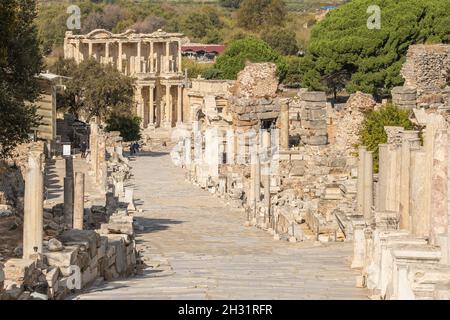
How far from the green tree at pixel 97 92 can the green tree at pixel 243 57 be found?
775 inches

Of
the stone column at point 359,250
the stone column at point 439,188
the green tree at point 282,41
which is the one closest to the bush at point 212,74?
the green tree at point 282,41

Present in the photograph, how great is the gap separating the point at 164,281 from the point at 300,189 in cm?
2238

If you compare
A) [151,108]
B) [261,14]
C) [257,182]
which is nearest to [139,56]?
[151,108]

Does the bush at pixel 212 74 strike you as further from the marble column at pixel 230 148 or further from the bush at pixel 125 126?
the marble column at pixel 230 148

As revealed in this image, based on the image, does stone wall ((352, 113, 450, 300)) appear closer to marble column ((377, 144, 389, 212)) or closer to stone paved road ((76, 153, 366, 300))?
marble column ((377, 144, 389, 212))

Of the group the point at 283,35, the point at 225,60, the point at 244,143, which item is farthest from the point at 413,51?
the point at 283,35

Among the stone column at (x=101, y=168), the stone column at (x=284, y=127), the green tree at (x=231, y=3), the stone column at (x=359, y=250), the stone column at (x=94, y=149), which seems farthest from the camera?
the green tree at (x=231, y=3)

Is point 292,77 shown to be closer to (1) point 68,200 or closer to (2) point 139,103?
(2) point 139,103

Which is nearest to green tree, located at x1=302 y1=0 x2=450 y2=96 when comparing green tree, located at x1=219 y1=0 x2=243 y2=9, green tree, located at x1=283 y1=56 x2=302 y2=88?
green tree, located at x1=283 y1=56 x2=302 y2=88

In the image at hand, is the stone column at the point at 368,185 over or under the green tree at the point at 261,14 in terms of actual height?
under

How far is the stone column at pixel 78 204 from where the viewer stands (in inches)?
1013

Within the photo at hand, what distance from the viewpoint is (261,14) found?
13488 cm

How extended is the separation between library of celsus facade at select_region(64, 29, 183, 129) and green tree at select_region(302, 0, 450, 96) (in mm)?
18757

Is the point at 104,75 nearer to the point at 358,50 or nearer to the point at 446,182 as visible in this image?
the point at 358,50
